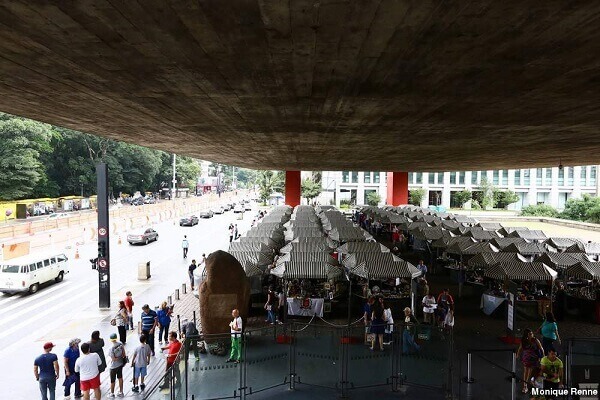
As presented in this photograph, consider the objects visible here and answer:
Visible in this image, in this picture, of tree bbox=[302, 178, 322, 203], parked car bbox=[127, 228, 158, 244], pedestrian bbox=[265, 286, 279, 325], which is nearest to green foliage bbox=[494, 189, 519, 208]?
tree bbox=[302, 178, 322, 203]

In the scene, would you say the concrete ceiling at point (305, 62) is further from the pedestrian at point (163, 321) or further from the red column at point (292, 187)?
the red column at point (292, 187)

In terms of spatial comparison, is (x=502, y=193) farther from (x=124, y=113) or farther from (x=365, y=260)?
(x=124, y=113)

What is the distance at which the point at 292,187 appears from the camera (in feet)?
180

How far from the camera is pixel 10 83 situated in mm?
8344

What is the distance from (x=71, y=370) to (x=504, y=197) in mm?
75710

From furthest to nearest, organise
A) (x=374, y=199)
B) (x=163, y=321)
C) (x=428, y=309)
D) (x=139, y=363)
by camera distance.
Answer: (x=374, y=199)
(x=428, y=309)
(x=163, y=321)
(x=139, y=363)

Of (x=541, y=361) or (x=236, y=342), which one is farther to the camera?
(x=236, y=342)

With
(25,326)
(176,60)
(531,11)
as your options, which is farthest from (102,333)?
(531,11)

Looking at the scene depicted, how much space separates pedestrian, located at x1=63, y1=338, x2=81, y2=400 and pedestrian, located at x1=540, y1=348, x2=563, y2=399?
950 centimetres

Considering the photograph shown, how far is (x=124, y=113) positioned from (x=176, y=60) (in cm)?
566

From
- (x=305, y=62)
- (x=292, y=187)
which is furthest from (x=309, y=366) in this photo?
(x=292, y=187)

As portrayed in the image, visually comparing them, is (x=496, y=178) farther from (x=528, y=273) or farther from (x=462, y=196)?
(x=528, y=273)

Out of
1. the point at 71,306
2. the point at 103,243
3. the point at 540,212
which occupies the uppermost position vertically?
the point at 103,243

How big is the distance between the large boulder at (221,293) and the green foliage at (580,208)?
55984mm
